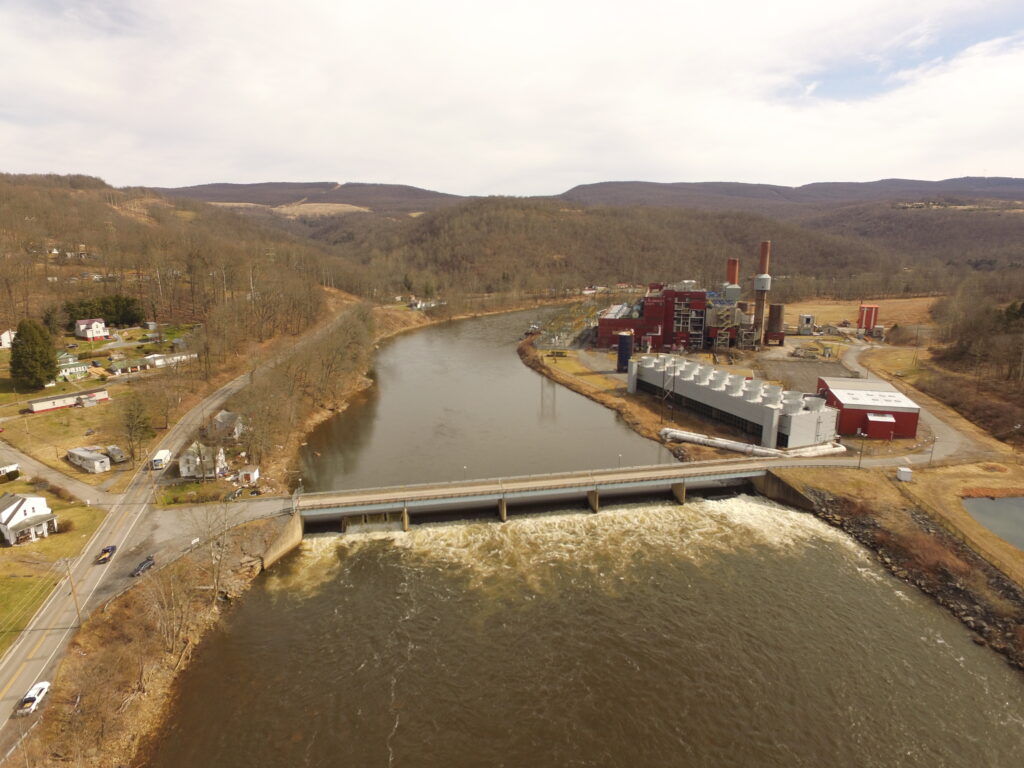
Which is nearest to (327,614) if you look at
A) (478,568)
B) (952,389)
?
(478,568)

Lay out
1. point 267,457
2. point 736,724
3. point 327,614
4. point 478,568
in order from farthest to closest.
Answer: point 267,457
point 478,568
point 327,614
point 736,724

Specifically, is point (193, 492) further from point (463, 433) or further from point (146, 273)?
point (146, 273)

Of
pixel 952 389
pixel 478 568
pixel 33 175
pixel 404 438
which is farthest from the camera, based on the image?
pixel 33 175

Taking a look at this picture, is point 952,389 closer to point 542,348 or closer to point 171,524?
point 542,348

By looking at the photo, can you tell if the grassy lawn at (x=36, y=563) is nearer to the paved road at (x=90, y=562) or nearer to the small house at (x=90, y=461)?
the paved road at (x=90, y=562)

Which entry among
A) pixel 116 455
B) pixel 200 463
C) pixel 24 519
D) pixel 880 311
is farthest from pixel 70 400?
pixel 880 311
